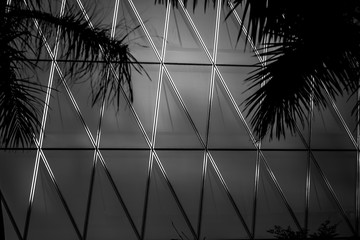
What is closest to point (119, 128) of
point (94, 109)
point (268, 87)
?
point (94, 109)

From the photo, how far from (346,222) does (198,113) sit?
16.1 ft

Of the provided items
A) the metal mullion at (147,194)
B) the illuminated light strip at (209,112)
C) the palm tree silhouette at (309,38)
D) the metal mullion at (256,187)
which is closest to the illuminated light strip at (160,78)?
the metal mullion at (147,194)

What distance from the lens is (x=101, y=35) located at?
26.6 feet

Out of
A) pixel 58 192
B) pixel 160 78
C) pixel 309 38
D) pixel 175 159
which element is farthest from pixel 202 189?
pixel 309 38

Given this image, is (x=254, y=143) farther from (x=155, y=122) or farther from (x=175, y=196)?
(x=155, y=122)

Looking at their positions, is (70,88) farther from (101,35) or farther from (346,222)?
(346,222)

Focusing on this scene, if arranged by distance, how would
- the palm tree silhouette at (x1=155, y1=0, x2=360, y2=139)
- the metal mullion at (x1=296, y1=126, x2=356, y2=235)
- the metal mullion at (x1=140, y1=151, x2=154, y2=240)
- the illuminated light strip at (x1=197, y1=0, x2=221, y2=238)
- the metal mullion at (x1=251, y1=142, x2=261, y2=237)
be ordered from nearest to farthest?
the palm tree silhouette at (x1=155, y1=0, x2=360, y2=139) < the metal mullion at (x1=140, y1=151, x2=154, y2=240) < the illuminated light strip at (x1=197, y1=0, x2=221, y2=238) < the metal mullion at (x1=251, y1=142, x2=261, y2=237) < the metal mullion at (x1=296, y1=126, x2=356, y2=235)

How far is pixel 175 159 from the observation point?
14.1 metres

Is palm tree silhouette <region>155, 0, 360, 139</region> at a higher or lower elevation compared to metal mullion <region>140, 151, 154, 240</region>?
higher

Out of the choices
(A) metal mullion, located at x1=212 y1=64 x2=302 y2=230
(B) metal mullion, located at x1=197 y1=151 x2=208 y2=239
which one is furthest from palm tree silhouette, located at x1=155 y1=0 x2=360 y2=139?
(A) metal mullion, located at x1=212 y1=64 x2=302 y2=230

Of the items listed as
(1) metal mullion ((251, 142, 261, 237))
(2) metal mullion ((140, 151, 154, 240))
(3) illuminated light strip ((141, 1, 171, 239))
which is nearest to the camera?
(2) metal mullion ((140, 151, 154, 240))

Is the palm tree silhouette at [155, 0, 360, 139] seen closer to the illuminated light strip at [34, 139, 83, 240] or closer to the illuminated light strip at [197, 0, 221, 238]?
the illuminated light strip at [197, 0, 221, 238]

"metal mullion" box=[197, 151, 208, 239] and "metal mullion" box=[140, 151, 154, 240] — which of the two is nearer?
"metal mullion" box=[140, 151, 154, 240]

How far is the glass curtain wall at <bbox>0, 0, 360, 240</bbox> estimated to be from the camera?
13.6m
